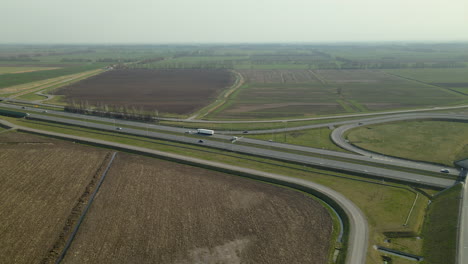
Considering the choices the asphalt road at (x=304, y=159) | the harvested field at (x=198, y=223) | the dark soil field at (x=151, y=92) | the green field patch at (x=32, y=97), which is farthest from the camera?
the green field patch at (x=32, y=97)

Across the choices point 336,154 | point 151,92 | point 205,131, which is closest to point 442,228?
point 336,154

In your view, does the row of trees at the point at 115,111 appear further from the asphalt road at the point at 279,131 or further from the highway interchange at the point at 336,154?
the highway interchange at the point at 336,154

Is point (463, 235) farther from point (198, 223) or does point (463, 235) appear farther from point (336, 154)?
point (198, 223)

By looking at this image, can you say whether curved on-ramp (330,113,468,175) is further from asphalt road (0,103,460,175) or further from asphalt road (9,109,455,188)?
asphalt road (9,109,455,188)

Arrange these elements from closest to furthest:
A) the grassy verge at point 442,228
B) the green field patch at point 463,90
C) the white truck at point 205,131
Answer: the grassy verge at point 442,228
the white truck at point 205,131
the green field patch at point 463,90

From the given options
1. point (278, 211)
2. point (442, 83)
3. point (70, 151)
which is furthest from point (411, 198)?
point (442, 83)

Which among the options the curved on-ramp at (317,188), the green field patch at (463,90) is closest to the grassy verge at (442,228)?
the curved on-ramp at (317,188)
